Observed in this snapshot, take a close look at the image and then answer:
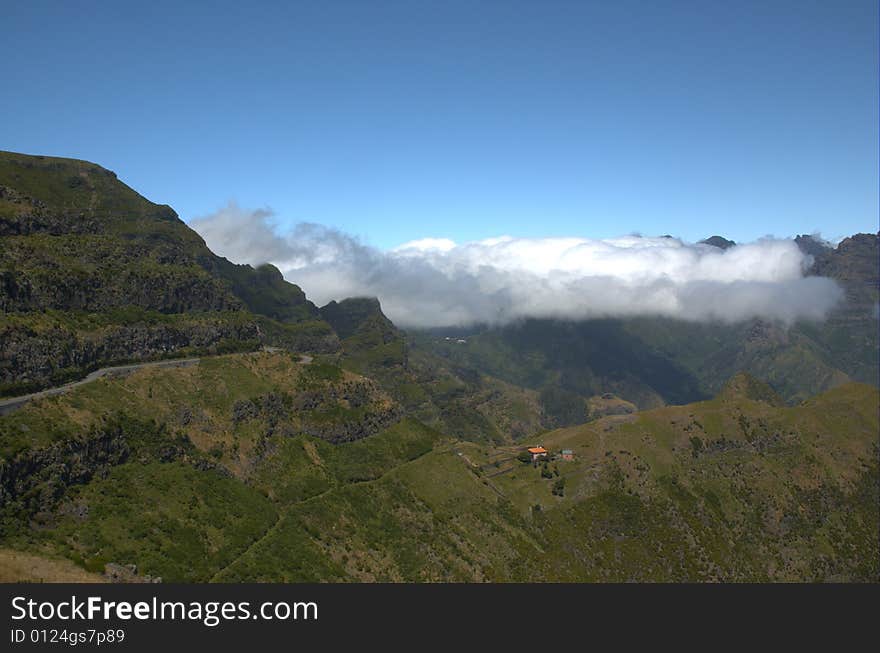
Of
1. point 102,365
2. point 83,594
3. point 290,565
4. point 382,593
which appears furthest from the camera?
point 102,365

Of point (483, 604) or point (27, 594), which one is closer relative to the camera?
point (27, 594)

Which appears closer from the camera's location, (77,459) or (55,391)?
(77,459)

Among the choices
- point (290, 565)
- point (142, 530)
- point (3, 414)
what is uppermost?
point (3, 414)

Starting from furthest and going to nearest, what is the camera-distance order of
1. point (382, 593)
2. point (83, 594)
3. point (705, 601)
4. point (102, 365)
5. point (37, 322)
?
point (102, 365), point (37, 322), point (705, 601), point (382, 593), point (83, 594)

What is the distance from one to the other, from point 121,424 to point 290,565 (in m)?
60.4

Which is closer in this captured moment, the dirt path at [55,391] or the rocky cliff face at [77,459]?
the rocky cliff face at [77,459]

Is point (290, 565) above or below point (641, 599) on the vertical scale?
Answer: below

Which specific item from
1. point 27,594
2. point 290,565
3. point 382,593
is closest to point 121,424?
point 290,565

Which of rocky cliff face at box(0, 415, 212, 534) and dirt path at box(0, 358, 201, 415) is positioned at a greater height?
dirt path at box(0, 358, 201, 415)

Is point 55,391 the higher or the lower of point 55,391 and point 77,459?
the higher

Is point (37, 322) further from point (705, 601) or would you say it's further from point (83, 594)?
point (705, 601)

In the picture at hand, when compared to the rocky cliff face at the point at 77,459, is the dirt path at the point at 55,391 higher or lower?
higher

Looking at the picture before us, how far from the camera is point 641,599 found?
85.9 m

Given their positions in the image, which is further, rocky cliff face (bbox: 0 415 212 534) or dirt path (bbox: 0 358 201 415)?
dirt path (bbox: 0 358 201 415)
